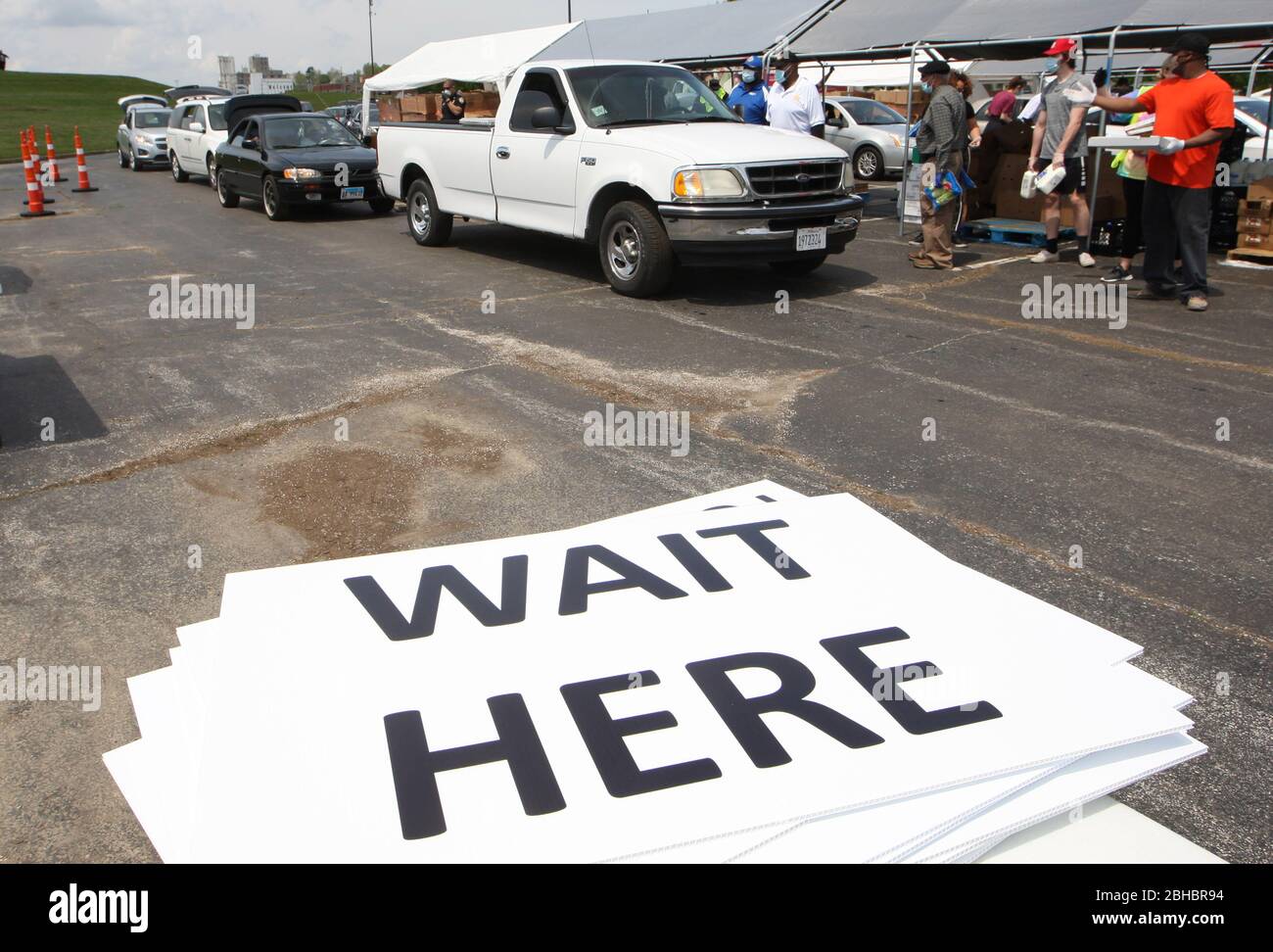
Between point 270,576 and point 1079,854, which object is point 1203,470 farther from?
point 270,576

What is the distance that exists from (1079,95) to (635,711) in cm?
938

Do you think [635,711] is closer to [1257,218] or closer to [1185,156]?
[1185,156]

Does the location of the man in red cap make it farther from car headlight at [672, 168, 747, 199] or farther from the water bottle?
car headlight at [672, 168, 747, 199]

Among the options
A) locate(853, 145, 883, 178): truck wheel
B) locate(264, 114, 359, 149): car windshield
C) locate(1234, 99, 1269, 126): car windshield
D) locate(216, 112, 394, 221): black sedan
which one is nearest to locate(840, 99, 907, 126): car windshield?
locate(853, 145, 883, 178): truck wheel

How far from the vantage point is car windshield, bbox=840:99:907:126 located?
798 inches

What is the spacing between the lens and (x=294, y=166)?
1541 centimetres

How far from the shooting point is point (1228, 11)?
10.0 m

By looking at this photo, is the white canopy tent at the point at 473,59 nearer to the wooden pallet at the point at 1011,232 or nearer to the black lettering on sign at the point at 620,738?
the wooden pallet at the point at 1011,232

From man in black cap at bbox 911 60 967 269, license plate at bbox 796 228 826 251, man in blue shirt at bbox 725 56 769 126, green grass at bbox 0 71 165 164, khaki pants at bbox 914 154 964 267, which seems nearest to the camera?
license plate at bbox 796 228 826 251

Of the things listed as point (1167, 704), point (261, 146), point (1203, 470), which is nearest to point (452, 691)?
point (1167, 704)

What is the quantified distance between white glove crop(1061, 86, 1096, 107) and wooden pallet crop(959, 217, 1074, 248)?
223 cm

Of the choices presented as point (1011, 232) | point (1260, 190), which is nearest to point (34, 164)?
point (1011, 232)
